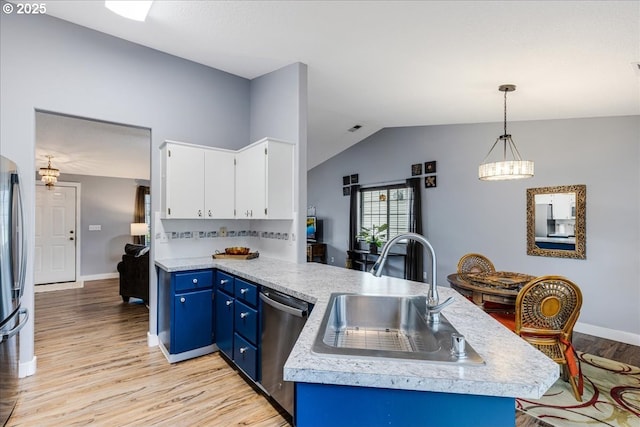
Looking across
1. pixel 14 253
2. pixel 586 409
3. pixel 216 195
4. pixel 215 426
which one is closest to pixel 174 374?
pixel 215 426

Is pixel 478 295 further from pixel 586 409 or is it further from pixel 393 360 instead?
pixel 393 360

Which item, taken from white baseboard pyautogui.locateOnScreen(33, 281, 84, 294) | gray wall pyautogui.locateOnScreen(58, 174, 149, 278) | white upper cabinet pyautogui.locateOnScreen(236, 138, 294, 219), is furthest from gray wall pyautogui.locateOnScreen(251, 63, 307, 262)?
gray wall pyautogui.locateOnScreen(58, 174, 149, 278)

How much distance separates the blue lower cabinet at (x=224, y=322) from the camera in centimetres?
269

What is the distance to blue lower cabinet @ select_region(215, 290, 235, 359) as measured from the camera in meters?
2.69

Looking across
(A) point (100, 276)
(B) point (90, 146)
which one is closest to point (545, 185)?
(B) point (90, 146)

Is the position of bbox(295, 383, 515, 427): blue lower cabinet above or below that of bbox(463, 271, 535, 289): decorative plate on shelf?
above

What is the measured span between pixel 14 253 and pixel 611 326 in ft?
18.9

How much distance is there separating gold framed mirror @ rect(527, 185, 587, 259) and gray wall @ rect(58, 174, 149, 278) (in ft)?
25.4

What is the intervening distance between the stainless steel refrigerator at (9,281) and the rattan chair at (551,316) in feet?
11.2

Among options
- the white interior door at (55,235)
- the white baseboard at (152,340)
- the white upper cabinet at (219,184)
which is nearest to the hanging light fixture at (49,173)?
the white interior door at (55,235)

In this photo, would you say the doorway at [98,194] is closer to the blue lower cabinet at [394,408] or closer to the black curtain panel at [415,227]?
the black curtain panel at [415,227]

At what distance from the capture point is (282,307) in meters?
2.03

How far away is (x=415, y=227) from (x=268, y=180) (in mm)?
3449

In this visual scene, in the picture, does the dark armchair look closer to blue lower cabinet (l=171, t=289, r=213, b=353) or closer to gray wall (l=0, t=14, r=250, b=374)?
gray wall (l=0, t=14, r=250, b=374)
